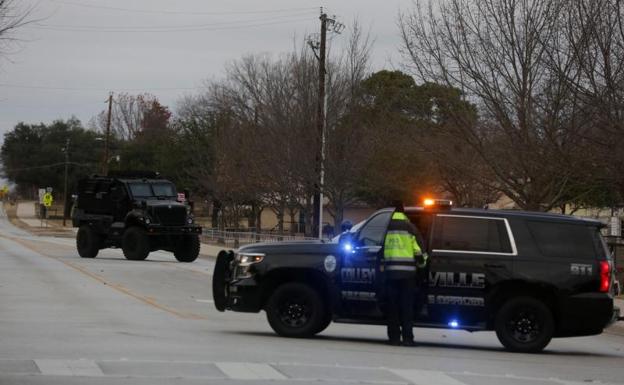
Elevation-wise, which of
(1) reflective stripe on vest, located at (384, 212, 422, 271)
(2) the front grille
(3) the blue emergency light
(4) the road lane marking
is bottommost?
(4) the road lane marking

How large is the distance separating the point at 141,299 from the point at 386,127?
2063cm

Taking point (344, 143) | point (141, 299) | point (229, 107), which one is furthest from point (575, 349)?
point (229, 107)

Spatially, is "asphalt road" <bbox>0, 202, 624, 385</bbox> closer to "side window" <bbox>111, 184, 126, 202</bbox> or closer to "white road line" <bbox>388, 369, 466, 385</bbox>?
"white road line" <bbox>388, 369, 466, 385</bbox>

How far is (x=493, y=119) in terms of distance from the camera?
97.3 ft

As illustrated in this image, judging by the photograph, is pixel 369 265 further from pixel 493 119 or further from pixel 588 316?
pixel 493 119

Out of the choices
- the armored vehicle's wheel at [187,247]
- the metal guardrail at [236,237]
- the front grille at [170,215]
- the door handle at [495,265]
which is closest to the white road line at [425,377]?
the door handle at [495,265]

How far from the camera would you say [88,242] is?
39.4 metres

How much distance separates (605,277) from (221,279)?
5200mm

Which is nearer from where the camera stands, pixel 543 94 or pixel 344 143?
pixel 543 94

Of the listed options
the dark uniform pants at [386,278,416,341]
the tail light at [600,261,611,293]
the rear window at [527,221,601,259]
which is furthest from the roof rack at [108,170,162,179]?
the tail light at [600,261,611,293]

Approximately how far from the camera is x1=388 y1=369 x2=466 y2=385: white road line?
11195 mm

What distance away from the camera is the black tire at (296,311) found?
15.0 metres

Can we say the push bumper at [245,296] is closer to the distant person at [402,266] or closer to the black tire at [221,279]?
the black tire at [221,279]

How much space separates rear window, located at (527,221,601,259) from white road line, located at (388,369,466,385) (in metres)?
3.60
